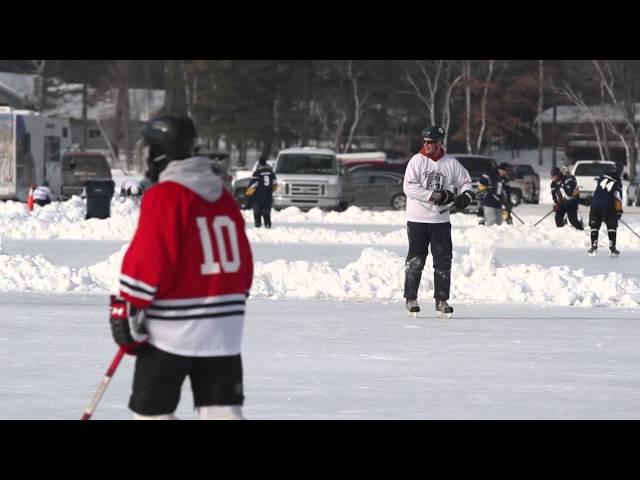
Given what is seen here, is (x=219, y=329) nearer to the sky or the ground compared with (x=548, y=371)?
nearer to the sky

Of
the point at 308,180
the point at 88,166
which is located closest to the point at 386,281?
the point at 308,180

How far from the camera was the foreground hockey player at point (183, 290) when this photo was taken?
489 centimetres

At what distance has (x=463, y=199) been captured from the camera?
38.5 ft

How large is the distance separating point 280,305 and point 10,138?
23031mm

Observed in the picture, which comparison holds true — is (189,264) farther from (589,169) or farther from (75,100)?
(75,100)

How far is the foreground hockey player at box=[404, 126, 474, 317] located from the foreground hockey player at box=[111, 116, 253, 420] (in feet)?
22.1

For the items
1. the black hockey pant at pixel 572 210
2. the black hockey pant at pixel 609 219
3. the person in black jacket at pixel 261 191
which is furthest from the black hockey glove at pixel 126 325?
the black hockey pant at pixel 572 210

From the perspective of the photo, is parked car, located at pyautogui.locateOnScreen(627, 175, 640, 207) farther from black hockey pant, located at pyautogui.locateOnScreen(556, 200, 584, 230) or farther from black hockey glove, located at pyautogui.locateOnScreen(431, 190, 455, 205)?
black hockey glove, located at pyautogui.locateOnScreen(431, 190, 455, 205)

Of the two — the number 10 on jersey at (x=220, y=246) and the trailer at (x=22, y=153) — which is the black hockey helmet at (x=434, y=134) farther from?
the trailer at (x=22, y=153)

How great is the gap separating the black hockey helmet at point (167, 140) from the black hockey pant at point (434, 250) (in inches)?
269

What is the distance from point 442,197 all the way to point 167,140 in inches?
266
